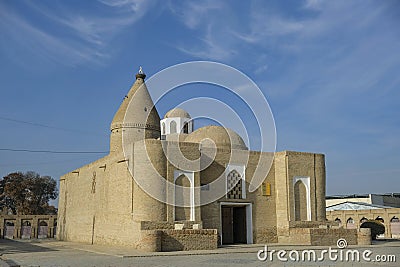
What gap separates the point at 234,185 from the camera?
A: 79.1ft

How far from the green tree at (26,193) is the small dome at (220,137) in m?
31.8

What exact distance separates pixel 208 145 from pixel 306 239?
7.05 m

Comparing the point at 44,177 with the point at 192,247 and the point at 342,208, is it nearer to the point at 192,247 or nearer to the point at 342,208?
the point at 342,208

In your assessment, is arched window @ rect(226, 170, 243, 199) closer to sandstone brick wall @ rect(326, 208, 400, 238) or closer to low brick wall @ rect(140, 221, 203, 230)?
low brick wall @ rect(140, 221, 203, 230)

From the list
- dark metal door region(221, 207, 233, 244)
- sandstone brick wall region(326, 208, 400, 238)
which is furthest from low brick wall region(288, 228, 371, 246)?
sandstone brick wall region(326, 208, 400, 238)

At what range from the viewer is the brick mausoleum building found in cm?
2109

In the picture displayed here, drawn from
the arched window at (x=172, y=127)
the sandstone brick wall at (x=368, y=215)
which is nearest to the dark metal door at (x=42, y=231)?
the arched window at (x=172, y=127)

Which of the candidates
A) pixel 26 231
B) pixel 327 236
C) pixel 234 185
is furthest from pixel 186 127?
pixel 26 231

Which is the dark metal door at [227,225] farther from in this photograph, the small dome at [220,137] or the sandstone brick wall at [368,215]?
the sandstone brick wall at [368,215]

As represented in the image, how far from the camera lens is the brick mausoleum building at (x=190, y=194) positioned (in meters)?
21.1

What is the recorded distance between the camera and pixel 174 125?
104ft

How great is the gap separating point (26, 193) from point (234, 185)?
3518cm

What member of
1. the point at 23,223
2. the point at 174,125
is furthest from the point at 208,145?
the point at 23,223

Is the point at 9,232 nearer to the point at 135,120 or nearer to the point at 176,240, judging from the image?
the point at 135,120
